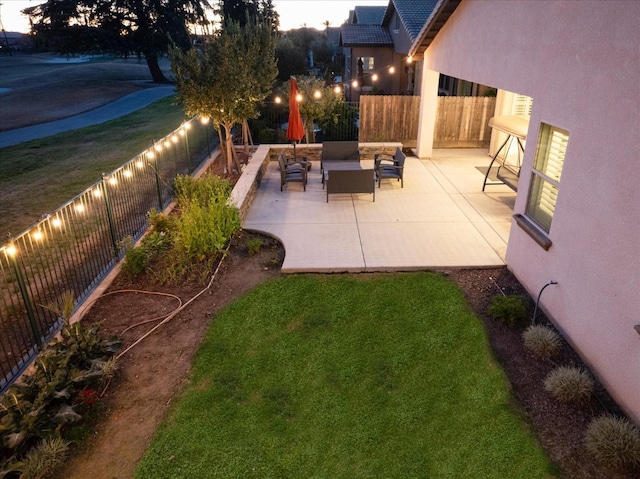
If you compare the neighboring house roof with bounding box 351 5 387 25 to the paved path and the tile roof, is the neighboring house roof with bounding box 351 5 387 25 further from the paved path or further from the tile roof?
the paved path

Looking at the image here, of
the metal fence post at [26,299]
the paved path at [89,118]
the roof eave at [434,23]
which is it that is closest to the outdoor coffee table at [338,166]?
the roof eave at [434,23]

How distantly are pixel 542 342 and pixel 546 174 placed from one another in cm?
244

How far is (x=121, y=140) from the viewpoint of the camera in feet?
65.1

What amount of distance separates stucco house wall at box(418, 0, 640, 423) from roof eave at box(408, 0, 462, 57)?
3982 millimetres

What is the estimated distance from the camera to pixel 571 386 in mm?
5074

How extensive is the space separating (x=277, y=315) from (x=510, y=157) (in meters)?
9.12

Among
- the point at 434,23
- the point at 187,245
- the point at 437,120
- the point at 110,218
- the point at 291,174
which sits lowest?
the point at 187,245

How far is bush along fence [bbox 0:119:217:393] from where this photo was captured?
19.4 feet

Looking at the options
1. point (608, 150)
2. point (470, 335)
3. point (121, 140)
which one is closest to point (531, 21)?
point (608, 150)

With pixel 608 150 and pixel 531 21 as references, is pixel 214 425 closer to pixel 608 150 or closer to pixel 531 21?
pixel 608 150

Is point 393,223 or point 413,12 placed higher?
point 413,12

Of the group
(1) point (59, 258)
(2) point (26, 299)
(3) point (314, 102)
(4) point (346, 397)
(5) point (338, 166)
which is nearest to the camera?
(4) point (346, 397)

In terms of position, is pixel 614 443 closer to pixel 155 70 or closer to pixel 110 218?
pixel 110 218

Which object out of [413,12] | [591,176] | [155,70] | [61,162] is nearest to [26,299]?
[591,176]
